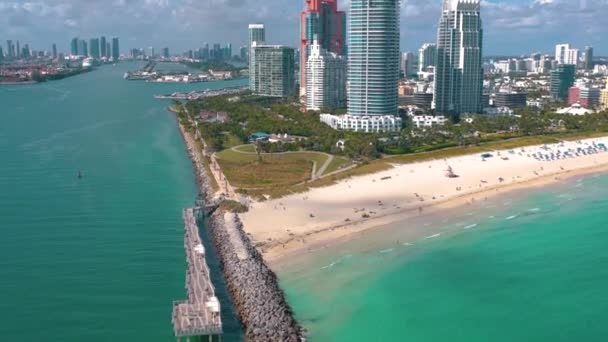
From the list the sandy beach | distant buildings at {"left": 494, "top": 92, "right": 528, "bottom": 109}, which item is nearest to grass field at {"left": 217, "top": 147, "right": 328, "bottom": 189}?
the sandy beach

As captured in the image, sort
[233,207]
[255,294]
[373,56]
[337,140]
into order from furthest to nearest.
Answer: [373,56] < [337,140] < [233,207] < [255,294]

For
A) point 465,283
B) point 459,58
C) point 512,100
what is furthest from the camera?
point 512,100

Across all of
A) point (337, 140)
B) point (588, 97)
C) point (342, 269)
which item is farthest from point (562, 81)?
point (342, 269)

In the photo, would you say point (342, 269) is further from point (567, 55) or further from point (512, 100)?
point (567, 55)

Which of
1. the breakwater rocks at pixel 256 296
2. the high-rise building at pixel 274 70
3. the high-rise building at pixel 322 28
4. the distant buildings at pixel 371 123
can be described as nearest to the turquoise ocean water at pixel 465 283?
the breakwater rocks at pixel 256 296

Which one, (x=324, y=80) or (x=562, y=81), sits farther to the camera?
(x=562, y=81)
